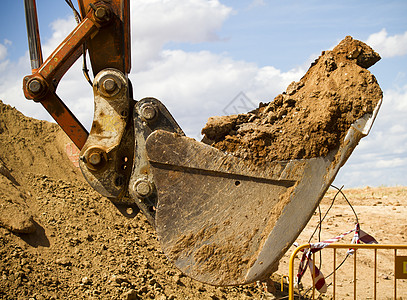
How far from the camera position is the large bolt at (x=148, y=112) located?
2.82m

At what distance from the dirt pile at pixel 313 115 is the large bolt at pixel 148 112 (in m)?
0.38

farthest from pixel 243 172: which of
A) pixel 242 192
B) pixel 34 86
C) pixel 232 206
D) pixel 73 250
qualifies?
pixel 73 250

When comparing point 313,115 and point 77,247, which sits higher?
point 313,115

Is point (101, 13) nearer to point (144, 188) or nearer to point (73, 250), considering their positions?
point (144, 188)

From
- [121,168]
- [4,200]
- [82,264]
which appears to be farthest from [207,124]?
[4,200]

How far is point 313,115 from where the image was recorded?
9.07 feet

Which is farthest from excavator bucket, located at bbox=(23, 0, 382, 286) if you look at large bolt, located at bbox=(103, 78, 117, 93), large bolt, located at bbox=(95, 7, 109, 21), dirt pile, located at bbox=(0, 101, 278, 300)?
dirt pile, located at bbox=(0, 101, 278, 300)

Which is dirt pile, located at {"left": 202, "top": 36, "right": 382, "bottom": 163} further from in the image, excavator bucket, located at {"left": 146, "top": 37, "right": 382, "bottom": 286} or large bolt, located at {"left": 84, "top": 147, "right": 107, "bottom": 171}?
large bolt, located at {"left": 84, "top": 147, "right": 107, "bottom": 171}

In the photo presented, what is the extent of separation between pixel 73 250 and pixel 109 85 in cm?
291

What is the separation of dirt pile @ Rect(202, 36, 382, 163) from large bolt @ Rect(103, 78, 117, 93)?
699 millimetres

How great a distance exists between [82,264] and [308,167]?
3.22 m

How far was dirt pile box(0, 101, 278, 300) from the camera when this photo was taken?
4.35 m

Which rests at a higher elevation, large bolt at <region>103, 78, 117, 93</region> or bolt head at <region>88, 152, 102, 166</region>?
large bolt at <region>103, 78, 117, 93</region>

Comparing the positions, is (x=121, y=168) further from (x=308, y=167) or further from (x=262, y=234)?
(x=308, y=167)
